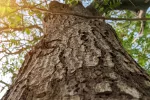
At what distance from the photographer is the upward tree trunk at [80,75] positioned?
44.3 inches

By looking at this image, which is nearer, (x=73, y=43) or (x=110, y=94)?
(x=110, y=94)

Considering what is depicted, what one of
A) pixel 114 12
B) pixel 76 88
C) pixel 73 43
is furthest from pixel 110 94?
pixel 114 12

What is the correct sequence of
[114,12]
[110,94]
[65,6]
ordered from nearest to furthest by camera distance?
1. [110,94]
2. [65,6]
3. [114,12]

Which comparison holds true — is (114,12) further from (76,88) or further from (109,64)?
(76,88)

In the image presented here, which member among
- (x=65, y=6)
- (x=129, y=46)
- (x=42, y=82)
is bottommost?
(x=129, y=46)

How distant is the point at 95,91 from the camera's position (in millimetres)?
1112

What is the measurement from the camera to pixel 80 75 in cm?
133

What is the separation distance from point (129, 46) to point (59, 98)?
17.2ft

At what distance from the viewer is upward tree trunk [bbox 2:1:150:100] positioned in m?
1.12

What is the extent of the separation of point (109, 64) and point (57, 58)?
1.47 feet

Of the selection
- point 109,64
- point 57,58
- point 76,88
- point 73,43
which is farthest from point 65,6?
point 76,88

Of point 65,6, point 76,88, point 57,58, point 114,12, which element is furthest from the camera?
point 114,12

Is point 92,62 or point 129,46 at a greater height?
point 92,62

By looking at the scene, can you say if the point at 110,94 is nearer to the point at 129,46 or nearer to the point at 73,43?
the point at 73,43
